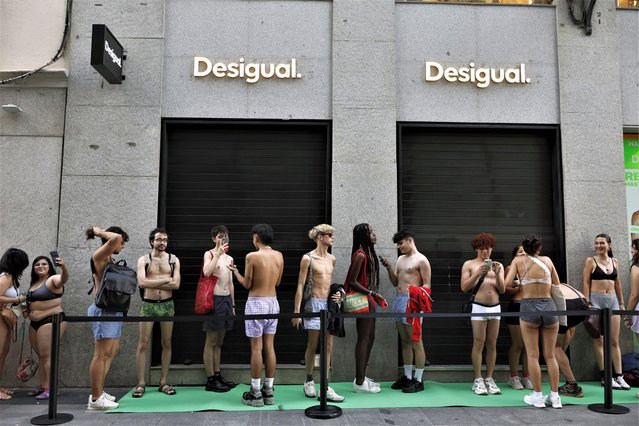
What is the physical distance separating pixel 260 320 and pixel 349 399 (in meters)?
1.57

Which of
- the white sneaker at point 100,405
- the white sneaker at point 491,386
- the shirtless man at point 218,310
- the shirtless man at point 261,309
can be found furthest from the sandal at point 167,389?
the white sneaker at point 491,386

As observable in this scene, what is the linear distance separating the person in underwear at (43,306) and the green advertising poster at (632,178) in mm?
8514

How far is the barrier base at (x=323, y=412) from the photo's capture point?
5.84 meters

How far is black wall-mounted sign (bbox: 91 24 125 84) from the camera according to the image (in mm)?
6906

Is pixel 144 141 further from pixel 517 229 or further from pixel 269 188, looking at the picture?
pixel 517 229

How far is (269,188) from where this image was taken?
8.11 m

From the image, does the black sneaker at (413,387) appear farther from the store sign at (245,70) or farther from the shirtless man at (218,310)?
the store sign at (245,70)

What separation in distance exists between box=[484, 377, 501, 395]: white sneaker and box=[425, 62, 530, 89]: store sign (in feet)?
14.4

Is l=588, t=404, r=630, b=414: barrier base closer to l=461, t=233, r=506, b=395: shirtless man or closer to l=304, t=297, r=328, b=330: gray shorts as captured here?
l=461, t=233, r=506, b=395: shirtless man

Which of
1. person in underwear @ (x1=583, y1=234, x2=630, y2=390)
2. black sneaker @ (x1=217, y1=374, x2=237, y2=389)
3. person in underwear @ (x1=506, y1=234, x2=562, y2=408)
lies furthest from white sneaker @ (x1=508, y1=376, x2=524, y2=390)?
black sneaker @ (x1=217, y1=374, x2=237, y2=389)

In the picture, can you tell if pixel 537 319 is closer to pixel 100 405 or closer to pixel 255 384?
pixel 255 384

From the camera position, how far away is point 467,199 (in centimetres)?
826

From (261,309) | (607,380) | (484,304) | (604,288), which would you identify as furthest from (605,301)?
(261,309)

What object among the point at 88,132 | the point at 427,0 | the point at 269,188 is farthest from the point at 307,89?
the point at 88,132
